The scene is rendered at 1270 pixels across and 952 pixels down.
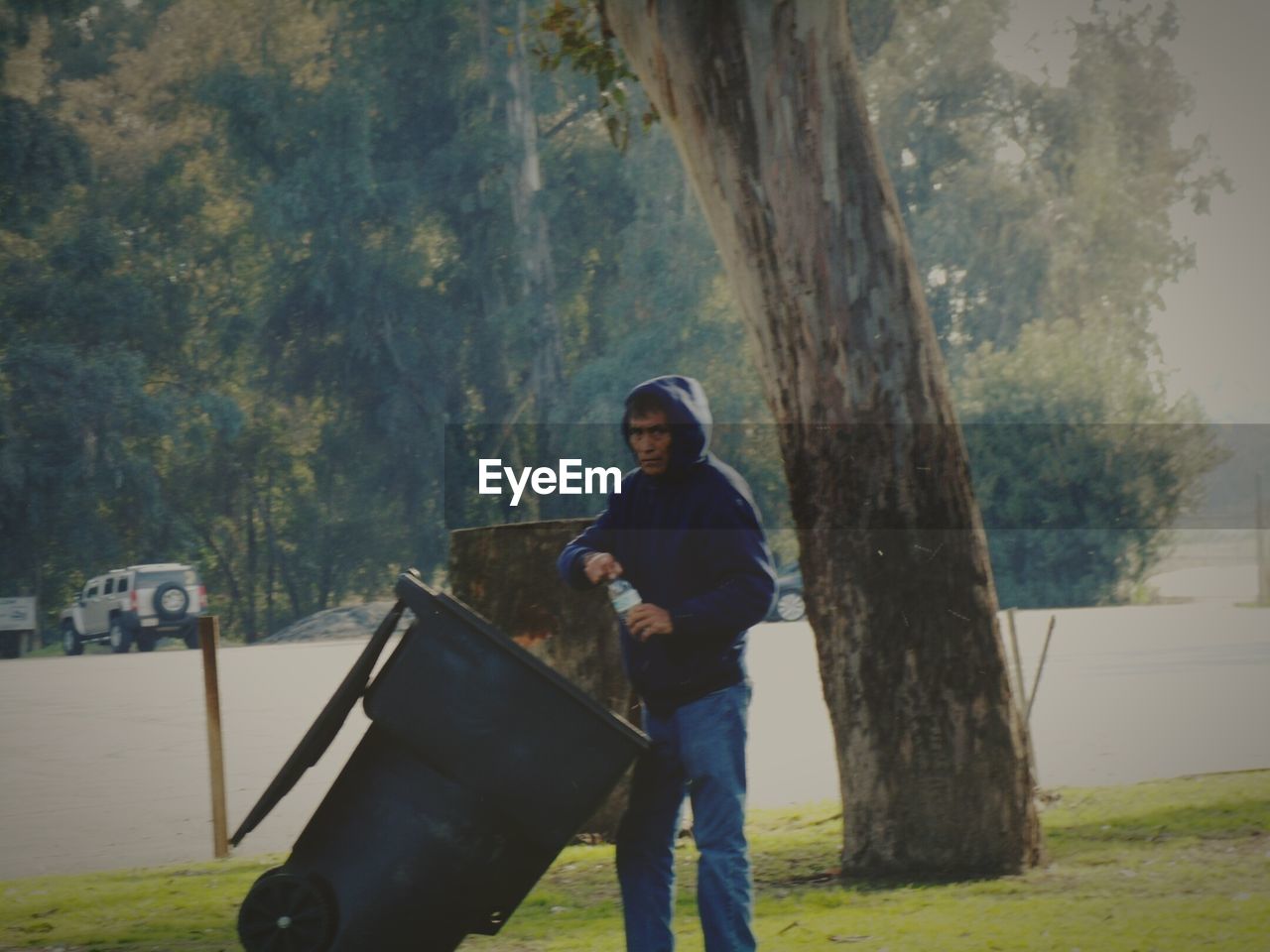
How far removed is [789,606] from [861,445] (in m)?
31.1

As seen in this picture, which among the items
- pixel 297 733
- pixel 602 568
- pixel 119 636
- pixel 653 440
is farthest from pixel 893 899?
pixel 119 636

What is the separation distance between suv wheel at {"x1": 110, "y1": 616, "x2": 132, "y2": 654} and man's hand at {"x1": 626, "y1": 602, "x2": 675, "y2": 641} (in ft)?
114

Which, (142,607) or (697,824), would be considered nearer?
(697,824)

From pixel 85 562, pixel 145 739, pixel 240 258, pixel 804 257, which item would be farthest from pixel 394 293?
pixel 804 257

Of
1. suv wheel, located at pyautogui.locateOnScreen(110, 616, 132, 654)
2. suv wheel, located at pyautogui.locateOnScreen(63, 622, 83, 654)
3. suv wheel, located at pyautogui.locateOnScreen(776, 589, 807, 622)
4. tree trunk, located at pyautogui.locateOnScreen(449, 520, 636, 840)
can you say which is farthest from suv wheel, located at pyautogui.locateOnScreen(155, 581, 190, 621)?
tree trunk, located at pyautogui.locateOnScreen(449, 520, 636, 840)

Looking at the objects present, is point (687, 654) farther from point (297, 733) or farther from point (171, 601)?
point (171, 601)

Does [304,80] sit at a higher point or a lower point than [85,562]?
higher

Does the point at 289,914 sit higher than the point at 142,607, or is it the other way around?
the point at 142,607

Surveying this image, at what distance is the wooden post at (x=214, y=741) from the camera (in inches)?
349

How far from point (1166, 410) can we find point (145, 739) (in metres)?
27.6

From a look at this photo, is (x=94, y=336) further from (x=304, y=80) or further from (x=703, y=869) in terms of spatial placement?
(x=703, y=869)

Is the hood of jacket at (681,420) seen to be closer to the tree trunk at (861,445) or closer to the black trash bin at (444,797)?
the black trash bin at (444,797)

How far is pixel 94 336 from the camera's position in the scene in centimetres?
4669

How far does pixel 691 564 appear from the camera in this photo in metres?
4.99
